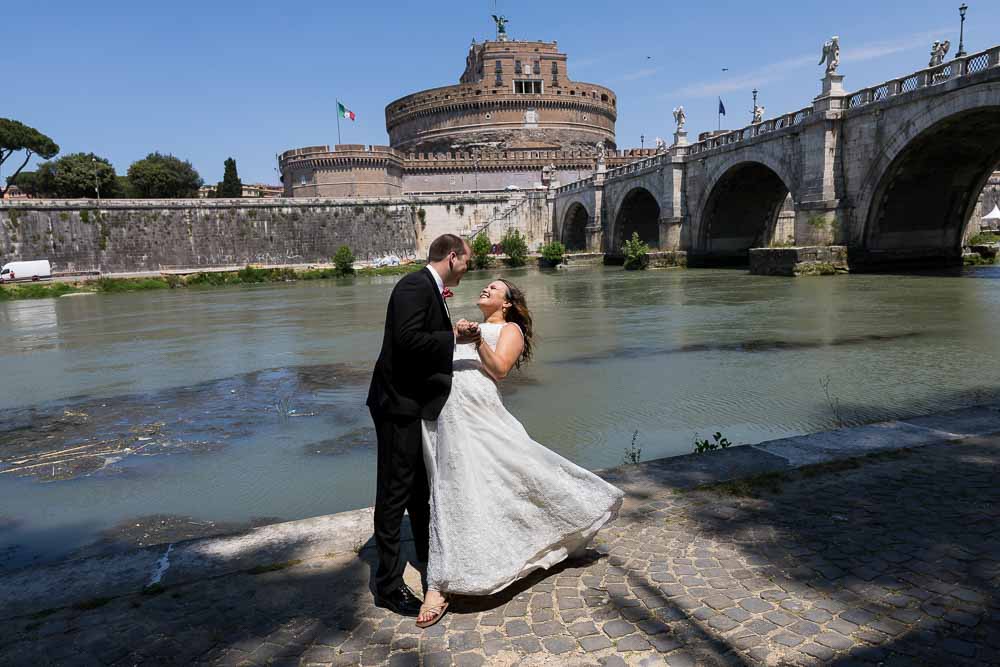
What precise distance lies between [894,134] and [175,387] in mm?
21834

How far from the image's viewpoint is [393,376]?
A: 2857 millimetres

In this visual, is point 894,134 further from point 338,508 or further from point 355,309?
point 338,508

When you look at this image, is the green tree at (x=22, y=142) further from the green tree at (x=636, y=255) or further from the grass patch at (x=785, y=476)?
the grass patch at (x=785, y=476)

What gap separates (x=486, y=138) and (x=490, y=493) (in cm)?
6662

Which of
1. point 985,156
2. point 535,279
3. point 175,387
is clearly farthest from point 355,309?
point 985,156

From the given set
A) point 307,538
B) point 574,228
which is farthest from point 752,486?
point 574,228

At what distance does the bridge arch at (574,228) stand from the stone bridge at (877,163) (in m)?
18.6

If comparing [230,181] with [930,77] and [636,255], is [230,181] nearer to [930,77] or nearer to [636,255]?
[636,255]

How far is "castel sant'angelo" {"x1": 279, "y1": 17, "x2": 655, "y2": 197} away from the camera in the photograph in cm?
5838

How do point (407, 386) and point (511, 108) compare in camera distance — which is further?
point (511, 108)

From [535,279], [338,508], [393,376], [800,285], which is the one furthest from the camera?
[535,279]

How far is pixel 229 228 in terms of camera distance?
46750 mm

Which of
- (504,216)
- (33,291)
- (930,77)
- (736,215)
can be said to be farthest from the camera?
(504,216)

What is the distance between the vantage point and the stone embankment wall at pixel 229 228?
137 feet
